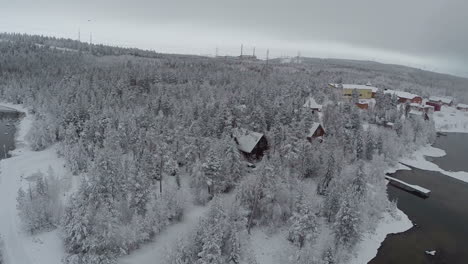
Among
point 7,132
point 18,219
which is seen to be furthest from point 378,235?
point 7,132

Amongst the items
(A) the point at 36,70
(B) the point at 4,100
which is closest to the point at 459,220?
(B) the point at 4,100

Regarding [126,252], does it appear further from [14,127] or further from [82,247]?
[14,127]

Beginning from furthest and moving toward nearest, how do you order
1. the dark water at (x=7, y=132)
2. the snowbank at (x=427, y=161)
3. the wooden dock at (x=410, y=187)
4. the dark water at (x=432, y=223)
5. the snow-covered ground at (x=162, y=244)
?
1. the dark water at (x=7, y=132)
2. the snowbank at (x=427, y=161)
3. the wooden dock at (x=410, y=187)
4. the dark water at (x=432, y=223)
5. the snow-covered ground at (x=162, y=244)

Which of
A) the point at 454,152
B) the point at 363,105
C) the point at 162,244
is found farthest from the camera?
the point at 363,105

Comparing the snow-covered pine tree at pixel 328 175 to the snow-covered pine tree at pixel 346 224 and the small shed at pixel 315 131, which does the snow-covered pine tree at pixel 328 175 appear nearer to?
the snow-covered pine tree at pixel 346 224

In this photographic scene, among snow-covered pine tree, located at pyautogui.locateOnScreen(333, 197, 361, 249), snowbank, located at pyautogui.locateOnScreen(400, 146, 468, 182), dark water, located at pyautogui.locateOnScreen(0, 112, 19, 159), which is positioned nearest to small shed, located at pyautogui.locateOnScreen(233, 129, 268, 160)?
snow-covered pine tree, located at pyautogui.locateOnScreen(333, 197, 361, 249)

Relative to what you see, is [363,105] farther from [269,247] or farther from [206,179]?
[269,247]

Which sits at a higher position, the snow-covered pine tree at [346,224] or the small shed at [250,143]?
the small shed at [250,143]

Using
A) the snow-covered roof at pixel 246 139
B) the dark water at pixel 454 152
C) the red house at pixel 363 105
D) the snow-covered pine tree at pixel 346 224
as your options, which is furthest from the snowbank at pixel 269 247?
the red house at pixel 363 105
